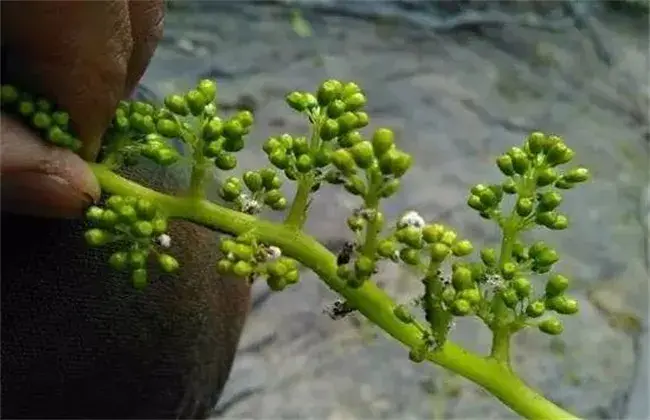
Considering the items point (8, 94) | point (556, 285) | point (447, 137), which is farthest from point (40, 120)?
point (447, 137)

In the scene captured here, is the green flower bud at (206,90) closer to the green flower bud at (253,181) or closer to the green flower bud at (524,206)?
the green flower bud at (253,181)

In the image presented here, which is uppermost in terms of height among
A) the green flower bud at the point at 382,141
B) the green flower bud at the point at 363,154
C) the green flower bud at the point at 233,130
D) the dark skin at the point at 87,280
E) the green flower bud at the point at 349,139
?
the green flower bud at the point at 382,141

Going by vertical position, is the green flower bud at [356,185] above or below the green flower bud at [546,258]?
above

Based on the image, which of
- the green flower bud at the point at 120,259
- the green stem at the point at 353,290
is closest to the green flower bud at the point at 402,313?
the green stem at the point at 353,290

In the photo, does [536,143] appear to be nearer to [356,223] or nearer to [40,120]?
[356,223]

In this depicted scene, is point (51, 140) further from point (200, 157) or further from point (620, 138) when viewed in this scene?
point (620, 138)

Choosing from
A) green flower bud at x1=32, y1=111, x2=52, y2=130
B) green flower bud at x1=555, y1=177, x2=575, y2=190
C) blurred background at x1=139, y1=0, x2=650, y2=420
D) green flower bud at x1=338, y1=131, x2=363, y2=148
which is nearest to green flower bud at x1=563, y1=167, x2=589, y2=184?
green flower bud at x1=555, y1=177, x2=575, y2=190

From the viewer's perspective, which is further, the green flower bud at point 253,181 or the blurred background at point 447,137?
the blurred background at point 447,137
